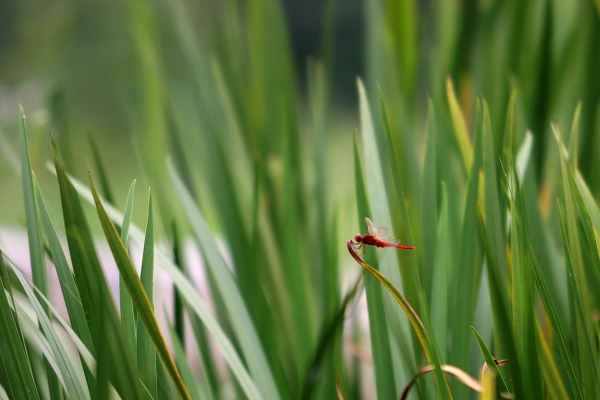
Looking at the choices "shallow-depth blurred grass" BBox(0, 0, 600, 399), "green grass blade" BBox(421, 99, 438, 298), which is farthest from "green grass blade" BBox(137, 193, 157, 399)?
"green grass blade" BBox(421, 99, 438, 298)

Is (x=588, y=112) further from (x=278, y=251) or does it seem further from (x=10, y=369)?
(x=10, y=369)

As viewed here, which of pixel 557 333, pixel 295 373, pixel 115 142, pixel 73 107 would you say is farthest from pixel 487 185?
pixel 73 107

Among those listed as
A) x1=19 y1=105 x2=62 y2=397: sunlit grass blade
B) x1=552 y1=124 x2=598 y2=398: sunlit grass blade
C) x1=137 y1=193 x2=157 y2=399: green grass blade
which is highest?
x1=19 y1=105 x2=62 y2=397: sunlit grass blade

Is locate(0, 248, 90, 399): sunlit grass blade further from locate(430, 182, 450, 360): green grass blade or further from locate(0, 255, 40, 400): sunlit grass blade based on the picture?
locate(430, 182, 450, 360): green grass blade

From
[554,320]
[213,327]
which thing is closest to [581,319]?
[554,320]

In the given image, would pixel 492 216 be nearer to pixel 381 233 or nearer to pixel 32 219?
pixel 381 233

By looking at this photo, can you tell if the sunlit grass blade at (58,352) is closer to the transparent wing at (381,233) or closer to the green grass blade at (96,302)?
the green grass blade at (96,302)

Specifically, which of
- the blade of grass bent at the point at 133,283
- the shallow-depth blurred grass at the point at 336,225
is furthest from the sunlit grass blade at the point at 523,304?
the blade of grass bent at the point at 133,283
